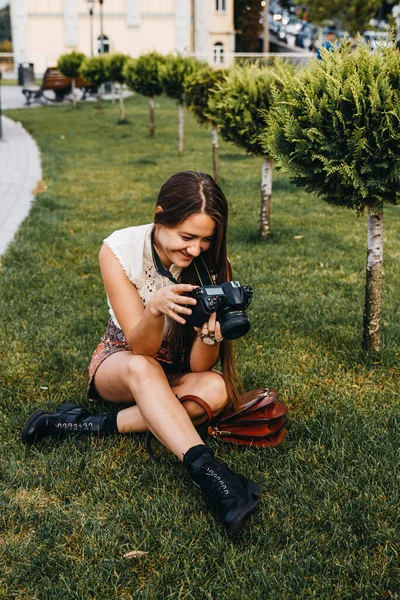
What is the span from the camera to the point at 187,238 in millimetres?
2902

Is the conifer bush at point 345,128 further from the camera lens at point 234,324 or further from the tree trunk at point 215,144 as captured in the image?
the tree trunk at point 215,144

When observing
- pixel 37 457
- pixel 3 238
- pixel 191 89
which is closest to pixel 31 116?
pixel 191 89

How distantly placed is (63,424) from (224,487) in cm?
95

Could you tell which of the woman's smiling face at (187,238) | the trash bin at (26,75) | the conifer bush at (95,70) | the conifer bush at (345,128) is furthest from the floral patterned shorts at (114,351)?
the trash bin at (26,75)

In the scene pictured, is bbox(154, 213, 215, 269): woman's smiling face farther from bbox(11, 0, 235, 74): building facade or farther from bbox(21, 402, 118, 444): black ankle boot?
bbox(11, 0, 235, 74): building facade

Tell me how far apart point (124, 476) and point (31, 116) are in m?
19.5

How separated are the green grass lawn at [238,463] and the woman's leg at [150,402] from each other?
0.16 metres

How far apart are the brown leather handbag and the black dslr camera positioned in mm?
502

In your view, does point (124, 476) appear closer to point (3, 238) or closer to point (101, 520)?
point (101, 520)

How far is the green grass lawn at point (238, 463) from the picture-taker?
229cm

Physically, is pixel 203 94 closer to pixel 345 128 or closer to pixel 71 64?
pixel 345 128

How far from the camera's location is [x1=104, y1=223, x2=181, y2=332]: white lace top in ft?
10.3

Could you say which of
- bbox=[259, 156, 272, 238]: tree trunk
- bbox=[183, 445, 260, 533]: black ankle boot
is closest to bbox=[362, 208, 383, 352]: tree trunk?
bbox=[183, 445, 260, 533]: black ankle boot

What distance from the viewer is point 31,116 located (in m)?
20.5
